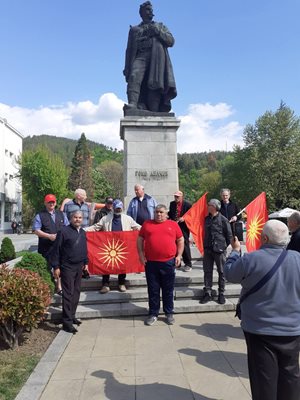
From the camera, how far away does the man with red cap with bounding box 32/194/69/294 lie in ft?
23.6

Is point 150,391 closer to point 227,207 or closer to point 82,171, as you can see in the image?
point 227,207

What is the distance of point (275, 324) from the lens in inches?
121

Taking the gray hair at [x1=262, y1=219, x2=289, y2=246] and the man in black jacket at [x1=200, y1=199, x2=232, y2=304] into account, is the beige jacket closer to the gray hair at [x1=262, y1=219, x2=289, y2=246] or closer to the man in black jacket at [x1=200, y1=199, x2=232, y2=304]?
the man in black jacket at [x1=200, y1=199, x2=232, y2=304]

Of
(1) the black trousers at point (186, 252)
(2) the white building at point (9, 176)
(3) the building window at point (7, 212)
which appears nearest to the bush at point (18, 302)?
(1) the black trousers at point (186, 252)

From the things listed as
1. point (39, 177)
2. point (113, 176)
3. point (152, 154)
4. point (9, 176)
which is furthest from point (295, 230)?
point (113, 176)

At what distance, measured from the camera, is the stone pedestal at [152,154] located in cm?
1105

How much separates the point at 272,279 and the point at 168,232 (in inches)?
139

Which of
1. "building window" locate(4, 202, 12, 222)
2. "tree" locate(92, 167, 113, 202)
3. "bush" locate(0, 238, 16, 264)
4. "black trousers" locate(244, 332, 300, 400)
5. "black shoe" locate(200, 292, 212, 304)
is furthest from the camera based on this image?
"tree" locate(92, 167, 113, 202)

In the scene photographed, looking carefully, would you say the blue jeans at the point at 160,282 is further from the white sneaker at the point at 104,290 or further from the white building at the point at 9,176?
the white building at the point at 9,176

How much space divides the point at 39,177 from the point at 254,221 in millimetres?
41230

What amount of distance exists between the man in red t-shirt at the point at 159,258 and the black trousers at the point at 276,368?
3.45 m

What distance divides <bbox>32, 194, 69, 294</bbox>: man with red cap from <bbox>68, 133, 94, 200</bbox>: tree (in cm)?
5927

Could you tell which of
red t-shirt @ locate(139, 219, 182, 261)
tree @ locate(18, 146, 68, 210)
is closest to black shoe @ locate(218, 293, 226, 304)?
red t-shirt @ locate(139, 219, 182, 261)

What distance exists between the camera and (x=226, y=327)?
6316 millimetres
